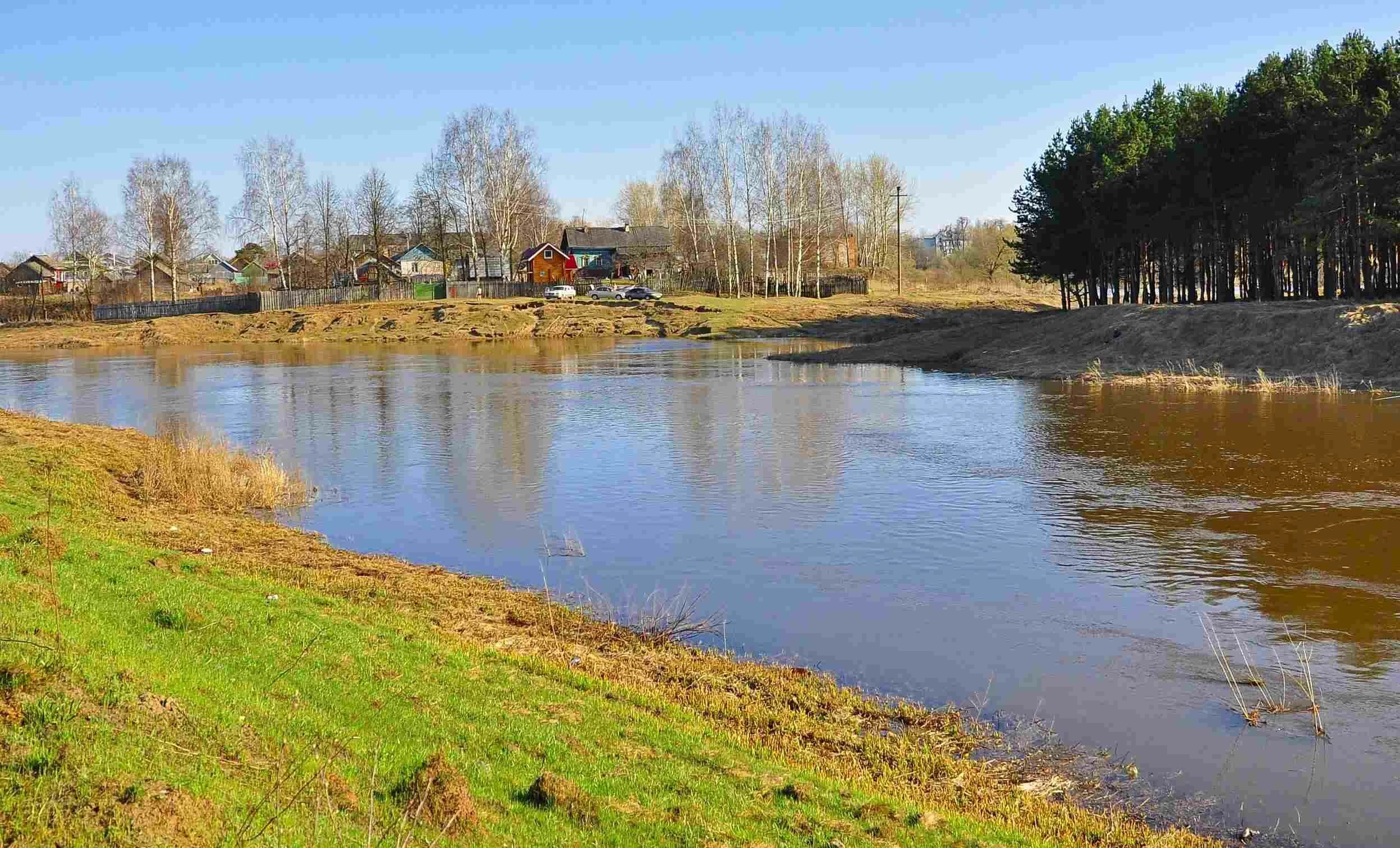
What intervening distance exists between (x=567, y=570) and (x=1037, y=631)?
6976 millimetres

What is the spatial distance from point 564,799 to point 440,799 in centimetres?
88

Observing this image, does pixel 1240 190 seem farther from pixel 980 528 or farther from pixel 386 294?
pixel 386 294

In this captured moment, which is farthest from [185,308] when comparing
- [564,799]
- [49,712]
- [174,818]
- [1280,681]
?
[174,818]

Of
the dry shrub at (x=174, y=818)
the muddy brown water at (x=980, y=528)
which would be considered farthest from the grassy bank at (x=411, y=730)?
the muddy brown water at (x=980, y=528)

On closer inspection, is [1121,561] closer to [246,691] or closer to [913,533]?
[913,533]

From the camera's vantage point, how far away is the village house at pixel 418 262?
13850 cm

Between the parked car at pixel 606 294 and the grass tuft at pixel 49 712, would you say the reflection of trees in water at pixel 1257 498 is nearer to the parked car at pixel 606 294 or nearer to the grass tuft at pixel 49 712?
the grass tuft at pixel 49 712

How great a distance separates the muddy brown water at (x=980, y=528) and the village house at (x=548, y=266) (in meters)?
86.0

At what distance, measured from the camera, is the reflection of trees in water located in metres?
15.0

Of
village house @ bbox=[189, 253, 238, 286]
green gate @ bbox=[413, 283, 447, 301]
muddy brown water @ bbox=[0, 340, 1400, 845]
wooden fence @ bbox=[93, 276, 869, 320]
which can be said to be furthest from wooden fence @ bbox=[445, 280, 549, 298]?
muddy brown water @ bbox=[0, 340, 1400, 845]

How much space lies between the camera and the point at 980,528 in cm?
1964

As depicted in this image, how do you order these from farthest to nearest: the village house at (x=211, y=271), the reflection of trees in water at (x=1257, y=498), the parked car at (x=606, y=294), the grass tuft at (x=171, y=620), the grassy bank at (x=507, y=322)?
1. the village house at (x=211, y=271)
2. the parked car at (x=606, y=294)
3. the grassy bank at (x=507, y=322)
4. the reflection of trees in water at (x=1257, y=498)
5. the grass tuft at (x=171, y=620)

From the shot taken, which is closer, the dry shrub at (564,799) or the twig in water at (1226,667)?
the dry shrub at (564,799)

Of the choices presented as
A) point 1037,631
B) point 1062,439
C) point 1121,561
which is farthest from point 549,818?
point 1062,439
